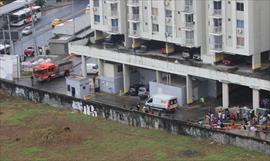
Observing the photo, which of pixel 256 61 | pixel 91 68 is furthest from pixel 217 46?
pixel 91 68

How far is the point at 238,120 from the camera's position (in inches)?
2256

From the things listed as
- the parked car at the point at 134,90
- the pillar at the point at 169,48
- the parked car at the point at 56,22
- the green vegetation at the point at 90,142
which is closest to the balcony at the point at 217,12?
the pillar at the point at 169,48

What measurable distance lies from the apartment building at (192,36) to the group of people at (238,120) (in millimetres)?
1492

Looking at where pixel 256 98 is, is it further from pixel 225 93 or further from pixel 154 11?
pixel 154 11

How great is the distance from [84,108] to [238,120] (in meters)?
15.1

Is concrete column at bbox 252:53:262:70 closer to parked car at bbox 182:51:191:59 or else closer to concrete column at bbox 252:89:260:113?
concrete column at bbox 252:89:260:113

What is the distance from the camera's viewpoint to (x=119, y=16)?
69.6 meters

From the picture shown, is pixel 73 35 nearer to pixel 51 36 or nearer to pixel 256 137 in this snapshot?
pixel 51 36

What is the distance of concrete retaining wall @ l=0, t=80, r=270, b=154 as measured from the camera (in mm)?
52844

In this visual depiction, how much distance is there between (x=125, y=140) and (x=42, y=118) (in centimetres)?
1096

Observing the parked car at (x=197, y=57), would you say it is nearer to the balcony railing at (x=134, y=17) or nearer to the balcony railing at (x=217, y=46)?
the balcony railing at (x=217, y=46)

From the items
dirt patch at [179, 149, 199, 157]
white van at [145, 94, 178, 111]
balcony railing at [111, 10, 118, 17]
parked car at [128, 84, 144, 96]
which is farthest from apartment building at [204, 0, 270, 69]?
balcony railing at [111, 10, 118, 17]

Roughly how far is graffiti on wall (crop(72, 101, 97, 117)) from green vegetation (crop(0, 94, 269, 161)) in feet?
2.15

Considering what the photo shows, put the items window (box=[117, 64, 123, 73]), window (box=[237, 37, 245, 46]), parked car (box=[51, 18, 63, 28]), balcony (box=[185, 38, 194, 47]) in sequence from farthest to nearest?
parked car (box=[51, 18, 63, 28]) → window (box=[117, 64, 123, 73]) → balcony (box=[185, 38, 194, 47]) → window (box=[237, 37, 245, 46])
